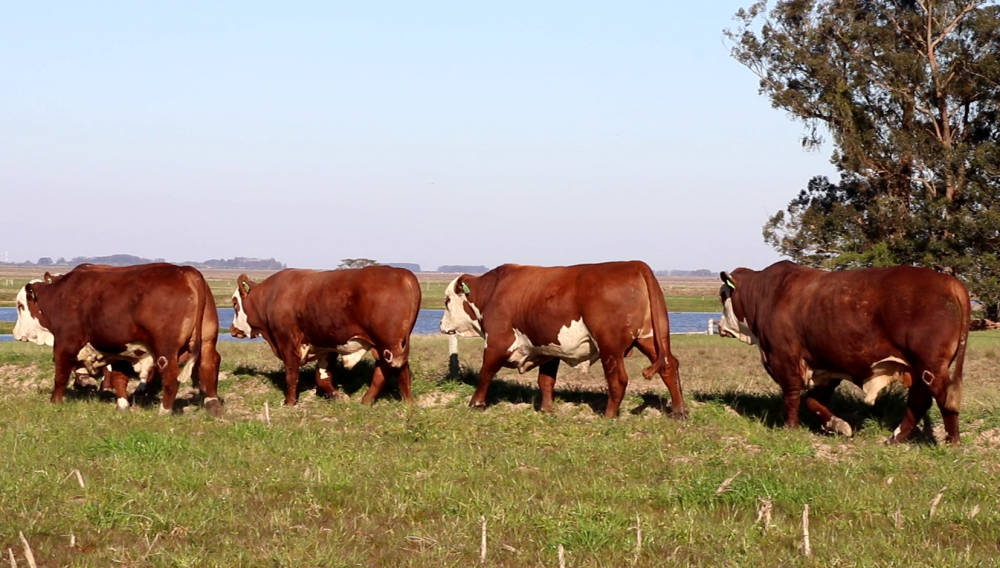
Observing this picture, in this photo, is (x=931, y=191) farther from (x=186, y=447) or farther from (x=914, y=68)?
(x=186, y=447)

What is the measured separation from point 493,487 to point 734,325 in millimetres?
5735

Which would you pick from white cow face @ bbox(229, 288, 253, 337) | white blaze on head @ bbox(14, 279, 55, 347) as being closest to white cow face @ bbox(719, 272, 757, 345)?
white cow face @ bbox(229, 288, 253, 337)

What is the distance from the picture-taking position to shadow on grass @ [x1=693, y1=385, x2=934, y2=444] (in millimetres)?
11273

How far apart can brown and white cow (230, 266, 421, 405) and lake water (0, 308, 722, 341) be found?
2565cm

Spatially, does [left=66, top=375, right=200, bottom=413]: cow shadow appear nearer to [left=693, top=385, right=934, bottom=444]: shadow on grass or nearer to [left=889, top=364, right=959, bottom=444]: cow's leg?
[left=693, top=385, right=934, bottom=444]: shadow on grass

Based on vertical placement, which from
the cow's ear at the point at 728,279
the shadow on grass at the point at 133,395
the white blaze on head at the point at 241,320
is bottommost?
the shadow on grass at the point at 133,395

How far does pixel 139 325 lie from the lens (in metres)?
12.4

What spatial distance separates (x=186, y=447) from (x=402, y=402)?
425 cm

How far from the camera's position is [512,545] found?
6602mm

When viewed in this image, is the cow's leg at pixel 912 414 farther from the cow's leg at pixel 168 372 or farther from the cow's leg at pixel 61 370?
the cow's leg at pixel 61 370

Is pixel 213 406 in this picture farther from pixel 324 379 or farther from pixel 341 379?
pixel 341 379

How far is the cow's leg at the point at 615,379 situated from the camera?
472 inches

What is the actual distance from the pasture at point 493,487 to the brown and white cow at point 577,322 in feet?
1.98

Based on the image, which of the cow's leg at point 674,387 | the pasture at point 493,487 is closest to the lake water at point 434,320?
the cow's leg at point 674,387
